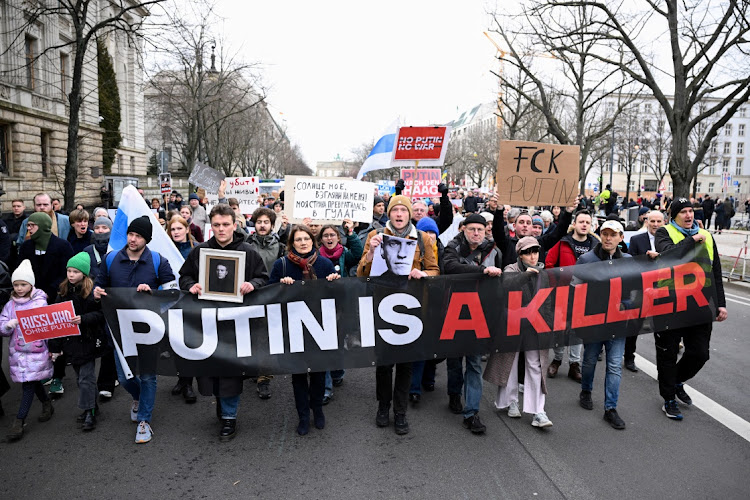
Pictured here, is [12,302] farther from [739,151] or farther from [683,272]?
[739,151]

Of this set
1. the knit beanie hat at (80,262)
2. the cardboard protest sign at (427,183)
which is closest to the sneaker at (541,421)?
the knit beanie hat at (80,262)

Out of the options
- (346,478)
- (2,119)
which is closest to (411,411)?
(346,478)

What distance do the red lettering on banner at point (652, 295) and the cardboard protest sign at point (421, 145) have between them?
4102mm

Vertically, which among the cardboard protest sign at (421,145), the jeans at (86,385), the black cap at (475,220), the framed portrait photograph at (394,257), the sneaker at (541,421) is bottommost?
the sneaker at (541,421)

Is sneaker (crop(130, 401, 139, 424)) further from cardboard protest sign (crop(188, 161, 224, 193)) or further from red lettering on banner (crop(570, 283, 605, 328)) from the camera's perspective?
cardboard protest sign (crop(188, 161, 224, 193))

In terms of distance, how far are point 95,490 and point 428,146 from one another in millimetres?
6542

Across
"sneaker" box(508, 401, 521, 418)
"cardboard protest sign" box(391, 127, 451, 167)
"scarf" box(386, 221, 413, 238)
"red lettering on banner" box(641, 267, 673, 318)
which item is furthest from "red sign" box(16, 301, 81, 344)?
"cardboard protest sign" box(391, 127, 451, 167)

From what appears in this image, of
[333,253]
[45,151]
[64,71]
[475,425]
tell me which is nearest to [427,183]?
[333,253]

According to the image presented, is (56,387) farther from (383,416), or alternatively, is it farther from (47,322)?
(383,416)

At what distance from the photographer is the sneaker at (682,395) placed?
5.63 metres

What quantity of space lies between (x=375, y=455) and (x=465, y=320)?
1385mm

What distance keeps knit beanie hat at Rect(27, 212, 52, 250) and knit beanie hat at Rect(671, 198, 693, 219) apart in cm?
677

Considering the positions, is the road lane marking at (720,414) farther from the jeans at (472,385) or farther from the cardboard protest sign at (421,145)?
the cardboard protest sign at (421,145)

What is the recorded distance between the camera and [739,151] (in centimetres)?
8962
